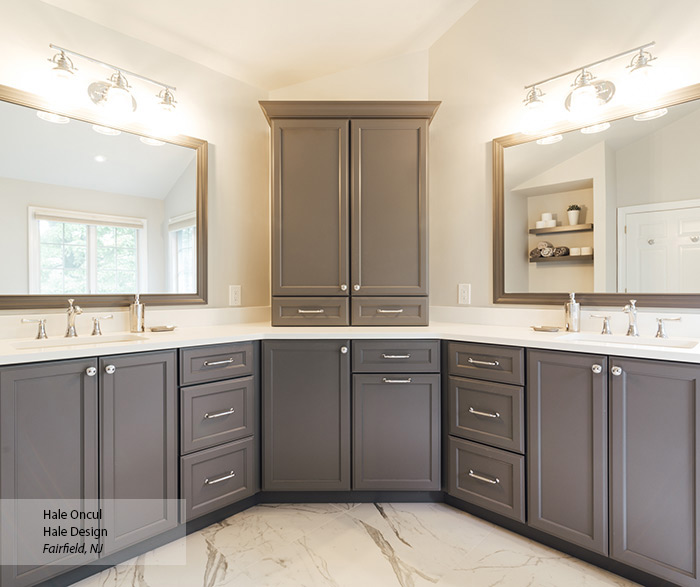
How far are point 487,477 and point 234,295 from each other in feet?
5.85

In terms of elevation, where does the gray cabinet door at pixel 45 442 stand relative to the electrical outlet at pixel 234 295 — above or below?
below

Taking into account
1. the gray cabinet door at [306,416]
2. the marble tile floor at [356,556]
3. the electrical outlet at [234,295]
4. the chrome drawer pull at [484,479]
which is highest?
the electrical outlet at [234,295]

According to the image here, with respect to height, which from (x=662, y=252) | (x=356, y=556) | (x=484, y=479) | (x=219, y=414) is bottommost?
(x=356, y=556)

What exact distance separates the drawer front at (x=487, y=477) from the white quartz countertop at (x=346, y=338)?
53 centimetres

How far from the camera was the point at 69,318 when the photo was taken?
1828 mm

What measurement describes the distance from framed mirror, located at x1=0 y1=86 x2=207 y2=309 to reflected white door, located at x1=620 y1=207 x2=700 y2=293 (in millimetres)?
2288

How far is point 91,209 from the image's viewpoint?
198 centimetres

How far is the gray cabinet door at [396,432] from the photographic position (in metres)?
2.01

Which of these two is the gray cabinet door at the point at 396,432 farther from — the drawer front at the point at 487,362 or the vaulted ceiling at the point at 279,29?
the vaulted ceiling at the point at 279,29

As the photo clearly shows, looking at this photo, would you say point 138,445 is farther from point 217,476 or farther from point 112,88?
point 112,88

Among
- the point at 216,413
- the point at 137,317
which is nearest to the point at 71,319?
the point at 137,317

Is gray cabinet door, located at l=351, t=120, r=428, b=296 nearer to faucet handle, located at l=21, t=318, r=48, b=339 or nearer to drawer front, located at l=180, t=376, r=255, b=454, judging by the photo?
drawer front, located at l=180, t=376, r=255, b=454

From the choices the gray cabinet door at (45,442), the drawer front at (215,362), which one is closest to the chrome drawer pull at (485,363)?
the drawer front at (215,362)

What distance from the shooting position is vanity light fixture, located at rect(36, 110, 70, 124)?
1.80 metres
